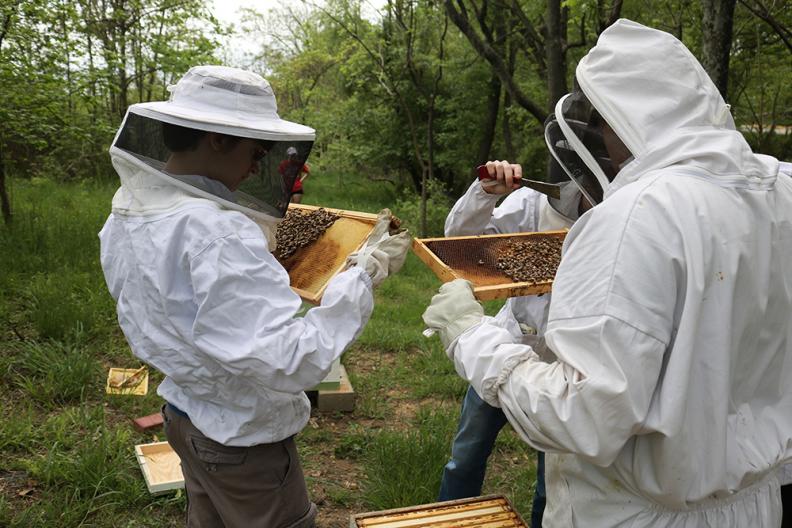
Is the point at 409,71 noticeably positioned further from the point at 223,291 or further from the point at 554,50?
the point at 223,291

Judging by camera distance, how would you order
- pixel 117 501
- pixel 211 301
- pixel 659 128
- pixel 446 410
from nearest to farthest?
pixel 659 128 < pixel 211 301 < pixel 117 501 < pixel 446 410

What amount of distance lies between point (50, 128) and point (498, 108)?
28.9 ft

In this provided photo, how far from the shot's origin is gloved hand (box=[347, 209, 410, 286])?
2.29m

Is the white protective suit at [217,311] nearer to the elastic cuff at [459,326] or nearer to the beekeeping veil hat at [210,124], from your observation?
the beekeeping veil hat at [210,124]

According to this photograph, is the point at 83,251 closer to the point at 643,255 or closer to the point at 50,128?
the point at 50,128

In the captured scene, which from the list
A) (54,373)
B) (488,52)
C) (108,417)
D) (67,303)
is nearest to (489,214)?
(108,417)

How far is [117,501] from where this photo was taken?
3.29 metres

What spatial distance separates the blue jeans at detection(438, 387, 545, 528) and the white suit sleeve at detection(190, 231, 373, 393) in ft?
3.83

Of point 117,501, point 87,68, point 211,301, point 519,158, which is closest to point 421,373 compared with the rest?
point 117,501

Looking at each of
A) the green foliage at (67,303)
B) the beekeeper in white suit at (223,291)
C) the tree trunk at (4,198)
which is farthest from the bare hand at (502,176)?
the tree trunk at (4,198)

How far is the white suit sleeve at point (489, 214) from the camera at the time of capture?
2996 millimetres

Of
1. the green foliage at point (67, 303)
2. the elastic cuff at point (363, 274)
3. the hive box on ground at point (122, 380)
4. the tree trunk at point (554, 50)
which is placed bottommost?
the hive box on ground at point (122, 380)

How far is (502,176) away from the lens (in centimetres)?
287

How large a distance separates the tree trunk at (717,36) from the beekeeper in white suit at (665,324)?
2.87 metres
